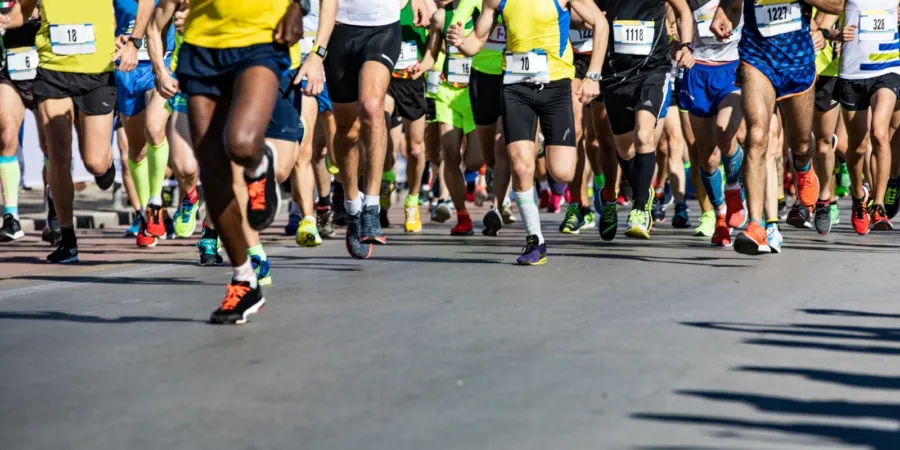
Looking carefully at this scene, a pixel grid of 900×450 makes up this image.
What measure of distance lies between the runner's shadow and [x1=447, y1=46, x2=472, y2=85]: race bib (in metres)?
7.89

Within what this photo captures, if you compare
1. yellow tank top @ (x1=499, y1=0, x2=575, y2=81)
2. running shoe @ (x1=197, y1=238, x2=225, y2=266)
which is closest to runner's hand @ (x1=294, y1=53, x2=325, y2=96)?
running shoe @ (x1=197, y1=238, x2=225, y2=266)

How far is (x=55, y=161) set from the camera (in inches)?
433

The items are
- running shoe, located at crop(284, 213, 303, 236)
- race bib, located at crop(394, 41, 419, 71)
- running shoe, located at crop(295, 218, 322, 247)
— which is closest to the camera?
running shoe, located at crop(295, 218, 322, 247)

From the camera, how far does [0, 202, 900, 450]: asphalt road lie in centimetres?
454

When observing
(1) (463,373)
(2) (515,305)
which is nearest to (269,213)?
(2) (515,305)

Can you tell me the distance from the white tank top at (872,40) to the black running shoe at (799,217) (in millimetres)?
1390

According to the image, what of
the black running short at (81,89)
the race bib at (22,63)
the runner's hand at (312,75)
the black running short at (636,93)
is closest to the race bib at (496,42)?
the black running short at (636,93)

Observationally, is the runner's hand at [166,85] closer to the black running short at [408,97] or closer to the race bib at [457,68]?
the black running short at [408,97]

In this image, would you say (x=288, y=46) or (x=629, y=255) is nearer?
(x=288, y=46)

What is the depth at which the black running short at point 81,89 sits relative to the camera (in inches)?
445

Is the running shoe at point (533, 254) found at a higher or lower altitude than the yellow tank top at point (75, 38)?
lower

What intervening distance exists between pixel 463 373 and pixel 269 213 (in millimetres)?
1787

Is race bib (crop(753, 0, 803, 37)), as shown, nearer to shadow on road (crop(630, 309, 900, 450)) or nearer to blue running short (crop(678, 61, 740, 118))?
blue running short (crop(678, 61, 740, 118))

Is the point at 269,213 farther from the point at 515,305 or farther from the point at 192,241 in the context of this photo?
the point at 192,241
